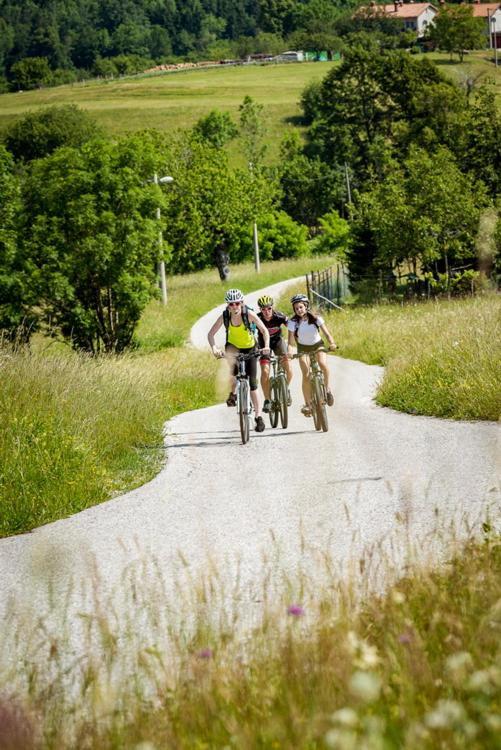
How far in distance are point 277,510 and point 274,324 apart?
581 cm

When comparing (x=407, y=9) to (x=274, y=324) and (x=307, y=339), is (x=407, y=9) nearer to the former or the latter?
(x=274, y=324)

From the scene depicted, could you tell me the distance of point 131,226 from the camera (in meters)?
38.6

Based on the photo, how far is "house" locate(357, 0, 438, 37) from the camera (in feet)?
584

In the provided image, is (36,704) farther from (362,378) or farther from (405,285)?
(405,285)

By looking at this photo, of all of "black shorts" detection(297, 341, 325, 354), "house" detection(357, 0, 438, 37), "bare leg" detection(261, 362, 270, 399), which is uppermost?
"house" detection(357, 0, 438, 37)

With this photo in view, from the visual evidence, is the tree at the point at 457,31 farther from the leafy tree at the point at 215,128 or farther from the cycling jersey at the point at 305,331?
the cycling jersey at the point at 305,331

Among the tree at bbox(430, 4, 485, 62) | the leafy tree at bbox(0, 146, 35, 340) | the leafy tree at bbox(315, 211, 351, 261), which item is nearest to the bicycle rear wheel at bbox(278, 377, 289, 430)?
the leafy tree at bbox(0, 146, 35, 340)

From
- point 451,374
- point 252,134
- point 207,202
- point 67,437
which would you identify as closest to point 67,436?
point 67,437

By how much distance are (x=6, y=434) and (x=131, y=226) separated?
1133 inches

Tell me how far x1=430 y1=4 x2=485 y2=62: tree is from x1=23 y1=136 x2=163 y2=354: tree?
112m

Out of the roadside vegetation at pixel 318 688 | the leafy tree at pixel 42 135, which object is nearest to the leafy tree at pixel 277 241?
the leafy tree at pixel 42 135

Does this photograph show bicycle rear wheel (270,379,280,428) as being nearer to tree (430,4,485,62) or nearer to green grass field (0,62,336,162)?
green grass field (0,62,336,162)

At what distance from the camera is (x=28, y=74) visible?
16425cm

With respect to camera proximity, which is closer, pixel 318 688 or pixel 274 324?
pixel 318 688
